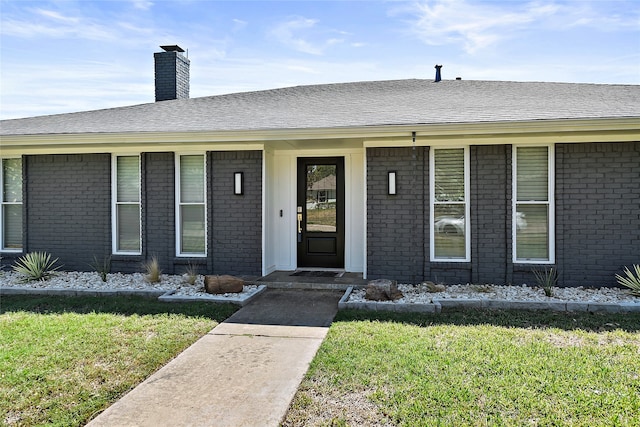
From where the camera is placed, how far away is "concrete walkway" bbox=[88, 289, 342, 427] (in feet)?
10.6

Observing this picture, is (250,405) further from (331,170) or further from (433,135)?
(331,170)

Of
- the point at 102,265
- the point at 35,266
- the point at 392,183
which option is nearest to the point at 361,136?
the point at 392,183

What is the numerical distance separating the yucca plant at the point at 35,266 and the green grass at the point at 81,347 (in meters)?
0.92

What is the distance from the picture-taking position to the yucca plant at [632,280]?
647cm

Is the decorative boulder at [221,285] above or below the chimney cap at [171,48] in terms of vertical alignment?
below

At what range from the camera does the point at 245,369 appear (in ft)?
13.5

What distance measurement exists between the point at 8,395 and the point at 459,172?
6595 millimetres

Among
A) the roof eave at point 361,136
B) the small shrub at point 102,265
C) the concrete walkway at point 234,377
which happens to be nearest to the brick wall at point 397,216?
the roof eave at point 361,136

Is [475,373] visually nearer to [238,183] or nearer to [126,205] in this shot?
[238,183]

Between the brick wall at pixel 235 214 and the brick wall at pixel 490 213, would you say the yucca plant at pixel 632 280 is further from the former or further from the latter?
the brick wall at pixel 235 214

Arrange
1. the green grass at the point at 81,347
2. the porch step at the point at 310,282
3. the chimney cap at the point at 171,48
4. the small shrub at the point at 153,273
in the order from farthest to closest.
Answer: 1. the chimney cap at the point at 171,48
2. the small shrub at the point at 153,273
3. the porch step at the point at 310,282
4. the green grass at the point at 81,347

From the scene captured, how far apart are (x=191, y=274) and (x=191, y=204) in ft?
4.66

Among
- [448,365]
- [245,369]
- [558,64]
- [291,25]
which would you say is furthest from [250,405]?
[558,64]

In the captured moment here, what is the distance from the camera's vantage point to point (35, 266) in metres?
7.73
